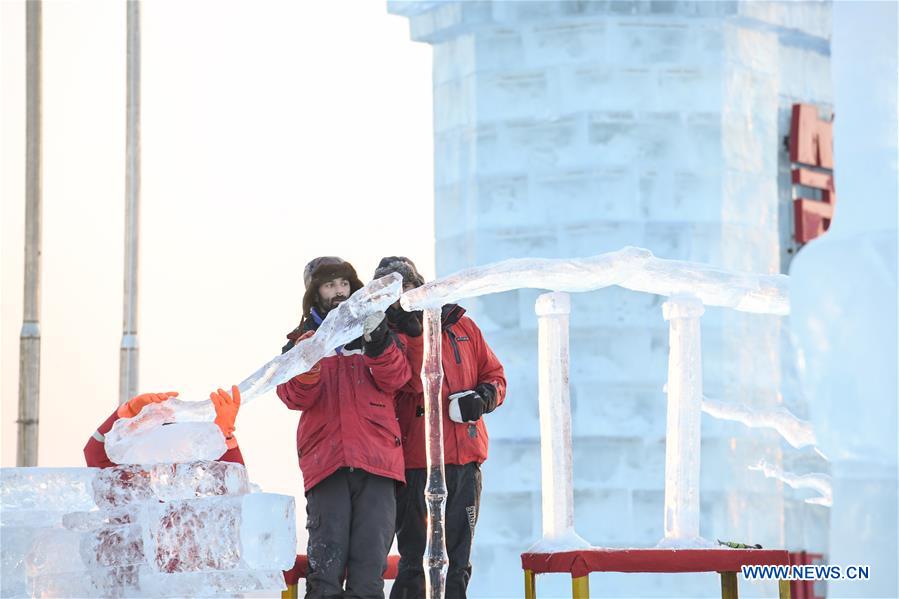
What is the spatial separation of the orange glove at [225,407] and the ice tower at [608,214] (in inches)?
210

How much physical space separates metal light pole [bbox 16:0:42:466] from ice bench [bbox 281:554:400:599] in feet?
13.8

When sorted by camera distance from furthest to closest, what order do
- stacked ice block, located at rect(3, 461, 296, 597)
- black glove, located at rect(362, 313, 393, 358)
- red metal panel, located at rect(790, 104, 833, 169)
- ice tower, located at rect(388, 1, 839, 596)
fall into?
red metal panel, located at rect(790, 104, 833, 169) < ice tower, located at rect(388, 1, 839, 596) < black glove, located at rect(362, 313, 393, 358) < stacked ice block, located at rect(3, 461, 296, 597)

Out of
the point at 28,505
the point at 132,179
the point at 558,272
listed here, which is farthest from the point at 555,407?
the point at 132,179

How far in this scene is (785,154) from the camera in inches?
433

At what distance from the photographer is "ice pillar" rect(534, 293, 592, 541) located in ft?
16.8

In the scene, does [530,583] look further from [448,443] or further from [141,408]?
[141,408]

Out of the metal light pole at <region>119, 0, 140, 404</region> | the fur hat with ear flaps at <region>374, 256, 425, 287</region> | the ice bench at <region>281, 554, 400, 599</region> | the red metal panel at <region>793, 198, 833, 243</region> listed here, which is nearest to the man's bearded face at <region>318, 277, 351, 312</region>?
the fur hat with ear flaps at <region>374, 256, 425, 287</region>

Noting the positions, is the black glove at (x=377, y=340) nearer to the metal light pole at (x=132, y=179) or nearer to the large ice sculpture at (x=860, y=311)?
the large ice sculpture at (x=860, y=311)

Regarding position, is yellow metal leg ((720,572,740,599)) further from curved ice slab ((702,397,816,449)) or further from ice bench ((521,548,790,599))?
curved ice slab ((702,397,816,449))

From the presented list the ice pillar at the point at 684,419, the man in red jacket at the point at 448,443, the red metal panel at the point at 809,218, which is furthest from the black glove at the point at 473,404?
the red metal panel at the point at 809,218

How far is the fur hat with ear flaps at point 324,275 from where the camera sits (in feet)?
17.1

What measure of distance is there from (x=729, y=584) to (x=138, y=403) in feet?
6.95

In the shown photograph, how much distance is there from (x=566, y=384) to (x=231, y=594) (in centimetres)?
142

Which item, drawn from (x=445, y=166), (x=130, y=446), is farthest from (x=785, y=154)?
(x=130, y=446)
